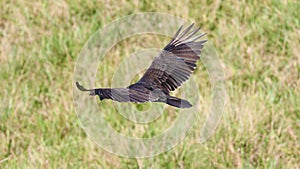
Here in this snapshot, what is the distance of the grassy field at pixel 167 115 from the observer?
4.34 metres

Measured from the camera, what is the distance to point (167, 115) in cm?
475

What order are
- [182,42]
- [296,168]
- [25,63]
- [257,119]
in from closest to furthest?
[182,42] → [296,168] → [257,119] → [25,63]

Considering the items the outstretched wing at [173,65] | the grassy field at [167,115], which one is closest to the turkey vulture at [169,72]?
the outstretched wing at [173,65]

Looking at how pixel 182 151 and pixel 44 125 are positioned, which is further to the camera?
pixel 44 125

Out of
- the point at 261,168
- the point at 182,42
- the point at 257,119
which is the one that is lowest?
the point at 261,168

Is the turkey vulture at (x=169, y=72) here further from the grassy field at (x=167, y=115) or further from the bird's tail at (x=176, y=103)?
the grassy field at (x=167, y=115)

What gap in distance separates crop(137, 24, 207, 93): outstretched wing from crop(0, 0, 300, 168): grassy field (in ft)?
2.56

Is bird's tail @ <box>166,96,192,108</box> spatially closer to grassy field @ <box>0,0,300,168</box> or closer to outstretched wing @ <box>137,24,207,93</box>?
outstretched wing @ <box>137,24,207,93</box>

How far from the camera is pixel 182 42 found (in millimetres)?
3689

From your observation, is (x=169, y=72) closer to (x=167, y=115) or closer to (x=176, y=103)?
(x=176, y=103)

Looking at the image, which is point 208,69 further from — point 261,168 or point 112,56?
point 261,168

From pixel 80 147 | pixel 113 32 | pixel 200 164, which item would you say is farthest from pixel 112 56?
pixel 200 164

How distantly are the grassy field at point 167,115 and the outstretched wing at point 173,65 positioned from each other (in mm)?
781

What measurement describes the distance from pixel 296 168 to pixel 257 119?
468 mm
